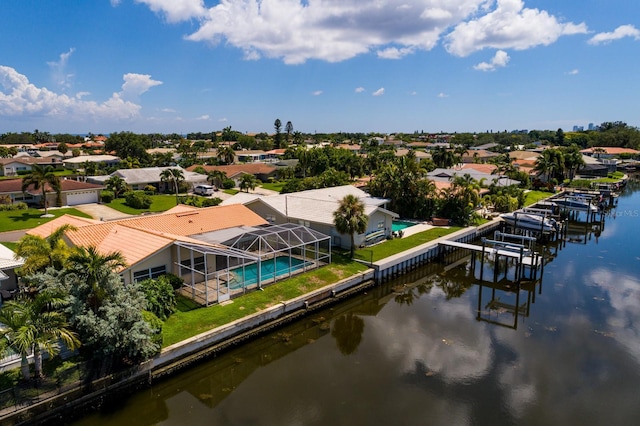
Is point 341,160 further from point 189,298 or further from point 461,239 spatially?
point 189,298

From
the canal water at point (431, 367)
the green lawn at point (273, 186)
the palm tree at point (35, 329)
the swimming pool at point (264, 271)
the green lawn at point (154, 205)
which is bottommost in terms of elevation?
the canal water at point (431, 367)

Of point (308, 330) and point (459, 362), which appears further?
point (308, 330)

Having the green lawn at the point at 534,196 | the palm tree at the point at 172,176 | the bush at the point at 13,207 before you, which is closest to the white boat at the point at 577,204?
the green lawn at the point at 534,196

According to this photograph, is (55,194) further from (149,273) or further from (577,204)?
(577,204)

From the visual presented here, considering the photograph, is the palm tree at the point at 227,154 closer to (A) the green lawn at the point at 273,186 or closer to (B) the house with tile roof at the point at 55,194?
(A) the green lawn at the point at 273,186

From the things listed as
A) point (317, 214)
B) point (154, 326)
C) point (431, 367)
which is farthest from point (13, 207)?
point (431, 367)

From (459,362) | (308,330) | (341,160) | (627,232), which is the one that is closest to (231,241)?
(308,330)
